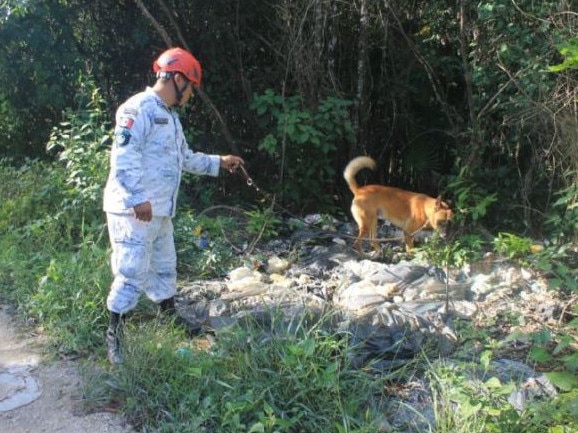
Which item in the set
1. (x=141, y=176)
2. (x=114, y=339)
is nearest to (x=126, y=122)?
(x=141, y=176)

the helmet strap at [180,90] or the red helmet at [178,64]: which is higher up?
the red helmet at [178,64]

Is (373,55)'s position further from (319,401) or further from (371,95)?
(319,401)

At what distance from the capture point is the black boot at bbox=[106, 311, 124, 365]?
441 cm

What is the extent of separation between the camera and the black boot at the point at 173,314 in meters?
5.05

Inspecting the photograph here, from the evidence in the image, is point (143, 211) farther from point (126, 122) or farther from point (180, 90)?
point (180, 90)

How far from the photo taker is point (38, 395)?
423 centimetres

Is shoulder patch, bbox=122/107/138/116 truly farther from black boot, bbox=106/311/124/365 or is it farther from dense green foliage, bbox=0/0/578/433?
dense green foliage, bbox=0/0/578/433

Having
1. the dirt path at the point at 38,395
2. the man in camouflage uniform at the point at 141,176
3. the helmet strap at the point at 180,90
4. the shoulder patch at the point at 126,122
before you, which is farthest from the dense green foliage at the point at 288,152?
the helmet strap at the point at 180,90

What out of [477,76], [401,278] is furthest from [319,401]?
[477,76]

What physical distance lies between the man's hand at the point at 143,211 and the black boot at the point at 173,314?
37.7 inches

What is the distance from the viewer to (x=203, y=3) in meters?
8.78

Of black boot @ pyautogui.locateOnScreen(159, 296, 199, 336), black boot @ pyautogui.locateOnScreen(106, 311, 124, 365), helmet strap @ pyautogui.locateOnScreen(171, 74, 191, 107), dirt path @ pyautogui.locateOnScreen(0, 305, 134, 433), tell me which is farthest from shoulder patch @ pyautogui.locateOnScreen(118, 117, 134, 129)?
dirt path @ pyautogui.locateOnScreen(0, 305, 134, 433)

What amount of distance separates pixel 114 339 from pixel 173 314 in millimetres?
669

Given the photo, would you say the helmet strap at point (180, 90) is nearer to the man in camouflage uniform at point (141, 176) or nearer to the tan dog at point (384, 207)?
the man in camouflage uniform at point (141, 176)
